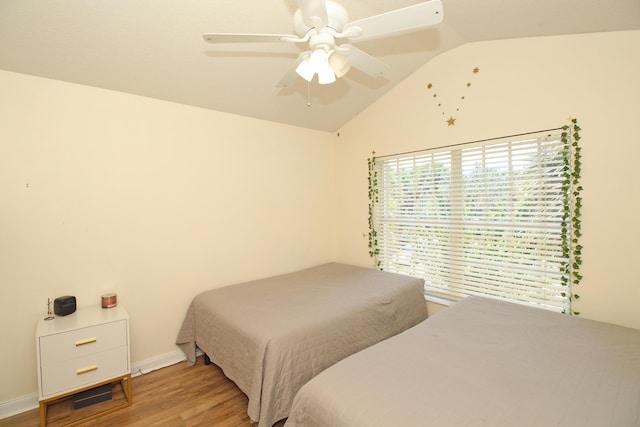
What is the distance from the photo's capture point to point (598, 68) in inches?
76.9

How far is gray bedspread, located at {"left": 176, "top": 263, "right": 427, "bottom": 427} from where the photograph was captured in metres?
1.69

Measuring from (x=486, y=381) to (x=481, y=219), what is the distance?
5.31 feet

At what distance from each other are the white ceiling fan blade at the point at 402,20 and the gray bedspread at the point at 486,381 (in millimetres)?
1545

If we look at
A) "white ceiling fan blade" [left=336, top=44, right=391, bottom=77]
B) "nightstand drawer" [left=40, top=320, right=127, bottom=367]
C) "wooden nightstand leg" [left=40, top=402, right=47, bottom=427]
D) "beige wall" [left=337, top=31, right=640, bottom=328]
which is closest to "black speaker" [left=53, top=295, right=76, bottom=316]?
"nightstand drawer" [left=40, top=320, right=127, bottom=367]

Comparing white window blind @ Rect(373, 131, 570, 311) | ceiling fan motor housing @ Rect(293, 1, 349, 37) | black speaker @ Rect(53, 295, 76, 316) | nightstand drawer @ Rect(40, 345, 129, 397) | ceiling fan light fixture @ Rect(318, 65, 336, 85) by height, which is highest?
ceiling fan motor housing @ Rect(293, 1, 349, 37)

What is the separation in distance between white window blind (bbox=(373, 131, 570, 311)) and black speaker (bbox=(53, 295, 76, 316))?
108 inches

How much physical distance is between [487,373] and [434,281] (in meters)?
1.63

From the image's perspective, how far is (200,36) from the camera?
197 cm

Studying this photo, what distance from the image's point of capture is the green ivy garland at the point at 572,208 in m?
2.04

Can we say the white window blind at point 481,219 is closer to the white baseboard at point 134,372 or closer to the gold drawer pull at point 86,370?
the white baseboard at point 134,372

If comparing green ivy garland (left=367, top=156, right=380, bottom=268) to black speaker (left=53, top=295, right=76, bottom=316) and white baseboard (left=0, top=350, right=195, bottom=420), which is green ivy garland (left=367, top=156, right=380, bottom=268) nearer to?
white baseboard (left=0, top=350, right=195, bottom=420)

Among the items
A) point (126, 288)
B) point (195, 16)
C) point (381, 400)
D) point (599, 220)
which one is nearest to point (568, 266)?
point (599, 220)

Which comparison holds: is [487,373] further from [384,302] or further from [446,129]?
[446,129]

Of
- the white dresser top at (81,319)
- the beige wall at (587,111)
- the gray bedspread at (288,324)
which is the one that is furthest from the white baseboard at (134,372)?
the beige wall at (587,111)
